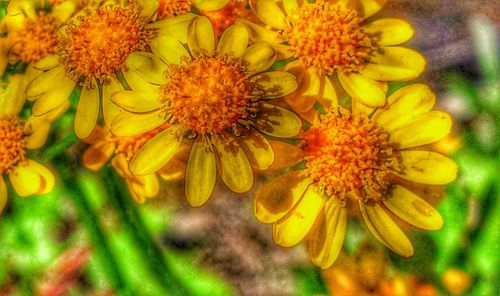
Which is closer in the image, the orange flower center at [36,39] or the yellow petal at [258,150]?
the yellow petal at [258,150]

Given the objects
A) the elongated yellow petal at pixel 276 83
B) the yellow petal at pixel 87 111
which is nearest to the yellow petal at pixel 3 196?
the yellow petal at pixel 87 111

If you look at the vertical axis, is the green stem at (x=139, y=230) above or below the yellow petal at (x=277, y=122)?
below

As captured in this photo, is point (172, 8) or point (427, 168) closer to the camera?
point (427, 168)

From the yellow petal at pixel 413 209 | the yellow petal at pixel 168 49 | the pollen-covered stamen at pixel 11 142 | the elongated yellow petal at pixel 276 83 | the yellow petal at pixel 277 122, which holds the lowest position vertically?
the yellow petal at pixel 413 209

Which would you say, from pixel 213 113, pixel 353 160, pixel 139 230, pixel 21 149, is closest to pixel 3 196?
pixel 21 149

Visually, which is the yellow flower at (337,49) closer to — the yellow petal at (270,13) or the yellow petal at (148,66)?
the yellow petal at (270,13)

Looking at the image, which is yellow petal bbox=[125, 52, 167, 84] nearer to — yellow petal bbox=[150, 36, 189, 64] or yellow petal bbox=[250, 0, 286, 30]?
yellow petal bbox=[150, 36, 189, 64]

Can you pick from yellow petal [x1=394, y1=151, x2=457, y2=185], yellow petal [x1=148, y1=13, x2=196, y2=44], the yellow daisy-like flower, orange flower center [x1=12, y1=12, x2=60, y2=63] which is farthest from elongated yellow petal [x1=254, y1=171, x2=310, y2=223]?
orange flower center [x1=12, y1=12, x2=60, y2=63]

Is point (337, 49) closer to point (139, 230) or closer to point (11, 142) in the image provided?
point (139, 230)
